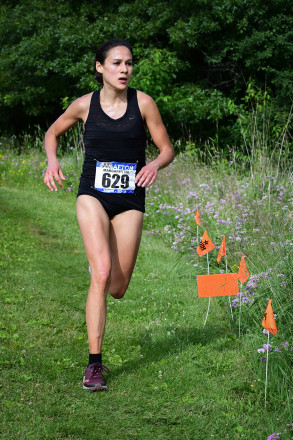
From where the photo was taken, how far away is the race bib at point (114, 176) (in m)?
4.69

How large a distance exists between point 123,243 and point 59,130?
95cm

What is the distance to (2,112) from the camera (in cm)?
2502

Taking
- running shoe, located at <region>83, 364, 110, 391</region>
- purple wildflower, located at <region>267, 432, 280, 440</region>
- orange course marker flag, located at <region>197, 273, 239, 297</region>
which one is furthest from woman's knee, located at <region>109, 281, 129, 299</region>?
purple wildflower, located at <region>267, 432, 280, 440</region>

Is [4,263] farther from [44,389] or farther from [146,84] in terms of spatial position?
[146,84]

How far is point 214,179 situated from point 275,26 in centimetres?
941

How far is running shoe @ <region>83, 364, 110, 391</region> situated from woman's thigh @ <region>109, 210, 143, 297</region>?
2.30ft

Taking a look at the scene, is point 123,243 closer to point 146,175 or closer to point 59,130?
point 146,175

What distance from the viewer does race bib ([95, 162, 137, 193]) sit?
469 cm

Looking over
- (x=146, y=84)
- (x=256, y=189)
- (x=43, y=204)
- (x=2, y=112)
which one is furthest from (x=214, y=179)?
(x=2, y=112)

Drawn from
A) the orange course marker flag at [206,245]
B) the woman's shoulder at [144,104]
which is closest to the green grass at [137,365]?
the orange course marker flag at [206,245]

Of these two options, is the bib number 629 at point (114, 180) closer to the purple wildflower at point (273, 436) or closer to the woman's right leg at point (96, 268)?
the woman's right leg at point (96, 268)

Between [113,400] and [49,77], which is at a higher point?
[49,77]

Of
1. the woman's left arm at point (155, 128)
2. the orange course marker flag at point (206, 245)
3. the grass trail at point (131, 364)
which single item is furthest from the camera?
the orange course marker flag at point (206, 245)

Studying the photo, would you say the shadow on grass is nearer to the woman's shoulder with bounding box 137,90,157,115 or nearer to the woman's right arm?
the woman's right arm
